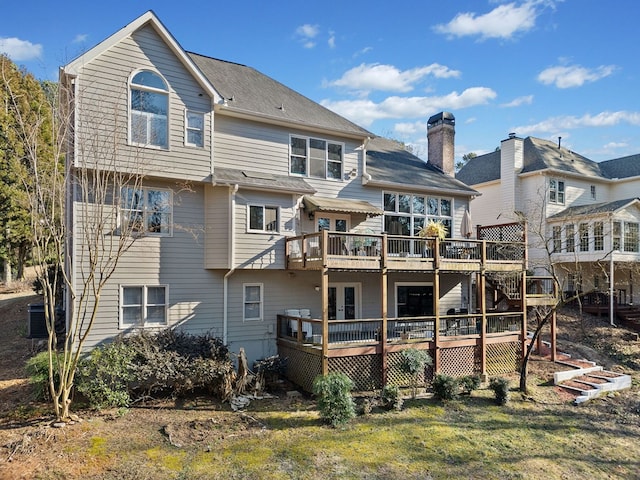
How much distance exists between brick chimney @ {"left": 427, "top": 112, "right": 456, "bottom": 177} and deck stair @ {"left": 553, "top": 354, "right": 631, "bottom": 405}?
9892 mm

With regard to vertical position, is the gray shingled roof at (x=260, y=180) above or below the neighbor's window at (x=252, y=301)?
above

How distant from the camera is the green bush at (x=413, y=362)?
12680 millimetres

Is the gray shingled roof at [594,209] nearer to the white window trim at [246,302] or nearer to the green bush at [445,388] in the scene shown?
the green bush at [445,388]

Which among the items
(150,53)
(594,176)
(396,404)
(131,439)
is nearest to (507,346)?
(396,404)

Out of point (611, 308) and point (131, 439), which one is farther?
point (611, 308)

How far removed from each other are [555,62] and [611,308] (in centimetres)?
1252

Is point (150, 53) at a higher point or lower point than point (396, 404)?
higher

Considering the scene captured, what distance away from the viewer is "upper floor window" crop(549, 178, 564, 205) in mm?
25156

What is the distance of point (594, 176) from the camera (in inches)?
1054

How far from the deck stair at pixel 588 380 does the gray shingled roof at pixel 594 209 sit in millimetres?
10409

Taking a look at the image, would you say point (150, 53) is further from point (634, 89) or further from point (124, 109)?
point (634, 89)

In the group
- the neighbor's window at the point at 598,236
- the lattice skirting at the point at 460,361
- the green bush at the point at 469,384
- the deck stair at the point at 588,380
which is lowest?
the deck stair at the point at 588,380

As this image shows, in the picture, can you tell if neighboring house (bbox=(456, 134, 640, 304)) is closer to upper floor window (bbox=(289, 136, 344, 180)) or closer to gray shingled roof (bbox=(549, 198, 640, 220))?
gray shingled roof (bbox=(549, 198, 640, 220))

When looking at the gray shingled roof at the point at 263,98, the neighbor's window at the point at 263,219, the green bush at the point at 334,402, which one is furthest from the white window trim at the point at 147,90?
the green bush at the point at 334,402
